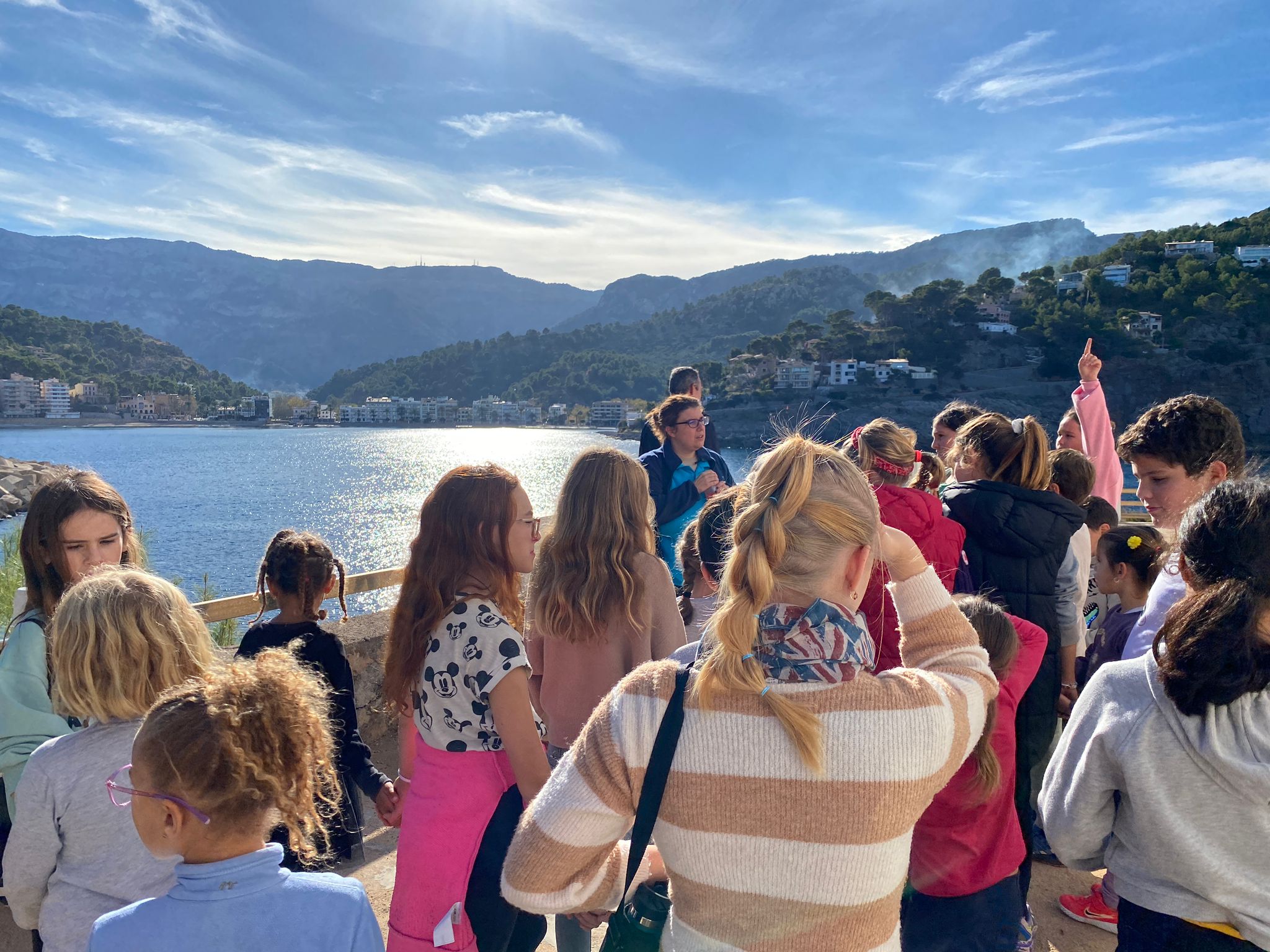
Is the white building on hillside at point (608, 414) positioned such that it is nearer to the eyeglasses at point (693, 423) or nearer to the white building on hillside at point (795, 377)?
the white building on hillside at point (795, 377)

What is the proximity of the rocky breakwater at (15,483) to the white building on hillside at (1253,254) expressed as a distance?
249ft

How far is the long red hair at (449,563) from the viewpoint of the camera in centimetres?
179

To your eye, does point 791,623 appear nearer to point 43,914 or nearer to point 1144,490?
point 43,914

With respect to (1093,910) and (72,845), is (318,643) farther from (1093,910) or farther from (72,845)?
(1093,910)

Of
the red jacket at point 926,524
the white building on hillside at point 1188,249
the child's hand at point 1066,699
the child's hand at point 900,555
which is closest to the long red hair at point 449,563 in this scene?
the child's hand at point 900,555

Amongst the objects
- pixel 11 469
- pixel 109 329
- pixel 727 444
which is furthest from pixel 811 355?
pixel 109 329

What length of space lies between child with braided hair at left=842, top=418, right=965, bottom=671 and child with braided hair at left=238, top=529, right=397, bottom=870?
4.78 ft

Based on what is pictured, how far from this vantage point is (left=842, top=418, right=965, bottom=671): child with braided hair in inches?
82.0

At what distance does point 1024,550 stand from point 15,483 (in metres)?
42.4

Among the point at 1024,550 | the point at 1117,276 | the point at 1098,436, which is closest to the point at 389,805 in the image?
the point at 1024,550

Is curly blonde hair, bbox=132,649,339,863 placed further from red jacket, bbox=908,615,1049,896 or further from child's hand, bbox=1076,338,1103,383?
child's hand, bbox=1076,338,1103,383

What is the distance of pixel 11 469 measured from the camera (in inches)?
1431

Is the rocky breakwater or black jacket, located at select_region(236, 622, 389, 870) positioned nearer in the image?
black jacket, located at select_region(236, 622, 389, 870)

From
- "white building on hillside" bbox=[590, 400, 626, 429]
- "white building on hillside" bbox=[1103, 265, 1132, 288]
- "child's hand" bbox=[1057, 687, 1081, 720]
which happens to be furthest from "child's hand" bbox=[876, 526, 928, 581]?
"white building on hillside" bbox=[590, 400, 626, 429]
